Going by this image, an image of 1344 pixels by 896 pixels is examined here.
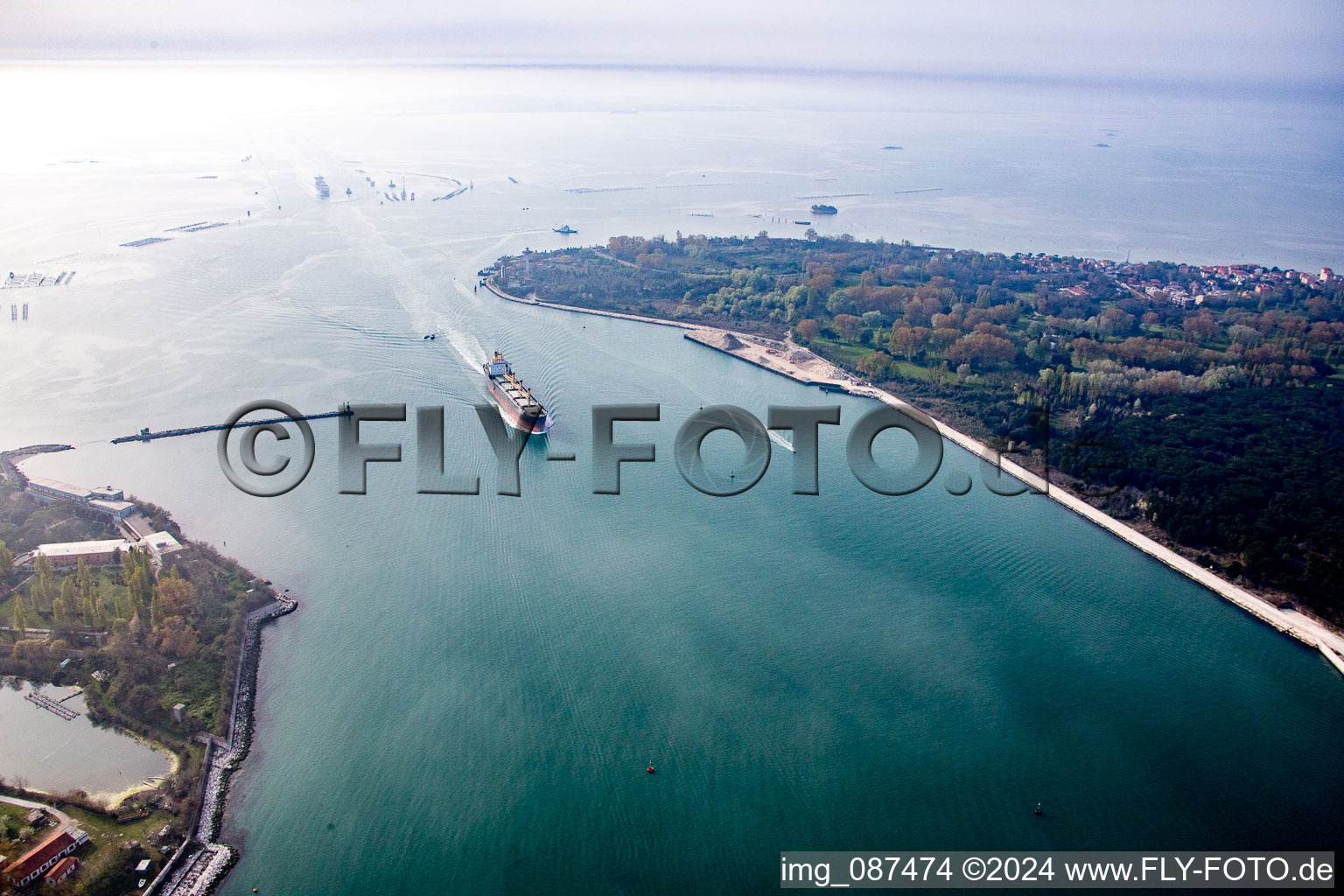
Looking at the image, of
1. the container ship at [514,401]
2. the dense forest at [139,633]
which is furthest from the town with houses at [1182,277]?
the dense forest at [139,633]

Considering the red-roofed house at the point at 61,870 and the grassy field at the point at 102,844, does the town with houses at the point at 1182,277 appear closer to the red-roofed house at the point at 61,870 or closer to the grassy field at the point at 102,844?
the grassy field at the point at 102,844

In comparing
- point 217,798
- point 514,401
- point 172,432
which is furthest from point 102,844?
point 514,401

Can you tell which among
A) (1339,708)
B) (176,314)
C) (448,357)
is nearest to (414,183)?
(176,314)

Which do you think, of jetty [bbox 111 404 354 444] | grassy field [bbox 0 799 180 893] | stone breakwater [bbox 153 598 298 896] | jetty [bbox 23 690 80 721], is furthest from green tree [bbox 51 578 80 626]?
jetty [bbox 111 404 354 444]

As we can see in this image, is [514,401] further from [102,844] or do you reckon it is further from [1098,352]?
[1098,352]

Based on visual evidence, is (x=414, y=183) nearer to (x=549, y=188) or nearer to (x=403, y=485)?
(x=549, y=188)

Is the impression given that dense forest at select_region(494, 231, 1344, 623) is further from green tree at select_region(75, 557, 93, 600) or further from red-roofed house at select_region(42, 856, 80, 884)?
green tree at select_region(75, 557, 93, 600)

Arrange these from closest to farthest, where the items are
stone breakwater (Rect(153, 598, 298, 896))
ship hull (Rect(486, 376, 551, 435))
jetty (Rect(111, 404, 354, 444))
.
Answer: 1. stone breakwater (Rect(153, 598, 298, 896))
2. jetty (Rect(111, 404, 354, 444))
3. ship hull (Rect(486, 376, 551, 435))
